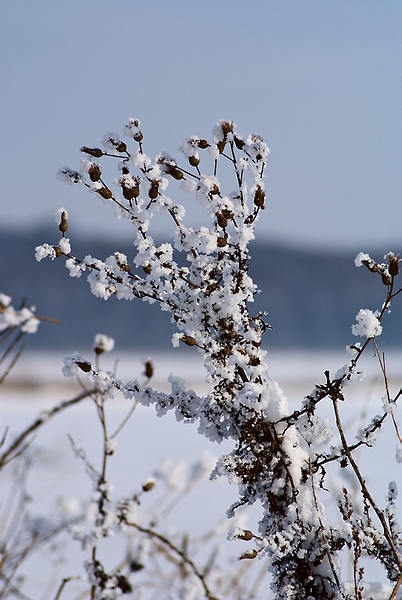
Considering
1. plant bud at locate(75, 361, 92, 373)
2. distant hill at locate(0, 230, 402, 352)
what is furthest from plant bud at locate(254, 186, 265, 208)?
distant hill at locate(0, 230, 402, 352)

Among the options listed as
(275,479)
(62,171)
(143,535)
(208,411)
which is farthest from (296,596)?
(62,171)

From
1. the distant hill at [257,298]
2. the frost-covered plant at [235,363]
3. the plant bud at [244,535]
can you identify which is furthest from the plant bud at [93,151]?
the distant hill at [257,298]

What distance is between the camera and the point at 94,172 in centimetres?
112

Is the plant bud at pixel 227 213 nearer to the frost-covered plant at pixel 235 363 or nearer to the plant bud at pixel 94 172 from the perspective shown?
the frost-covered plant at pixel 235 363

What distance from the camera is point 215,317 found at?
1121 mm

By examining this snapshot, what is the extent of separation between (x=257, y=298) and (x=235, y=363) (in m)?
9.81

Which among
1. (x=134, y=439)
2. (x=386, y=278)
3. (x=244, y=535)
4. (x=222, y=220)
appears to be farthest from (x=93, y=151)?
(x=134, y=439)

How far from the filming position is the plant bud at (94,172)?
1121mm

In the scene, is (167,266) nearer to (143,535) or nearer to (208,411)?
(208,411)

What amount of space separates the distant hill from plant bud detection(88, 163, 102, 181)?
22.6 ft

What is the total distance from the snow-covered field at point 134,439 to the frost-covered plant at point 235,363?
105 mm

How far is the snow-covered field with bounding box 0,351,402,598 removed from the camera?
179cm

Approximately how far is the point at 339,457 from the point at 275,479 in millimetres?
118

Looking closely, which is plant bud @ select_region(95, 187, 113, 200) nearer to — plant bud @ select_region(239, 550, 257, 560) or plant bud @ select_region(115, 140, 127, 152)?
plant bud @ select_region(115, 140, 127, 152)
